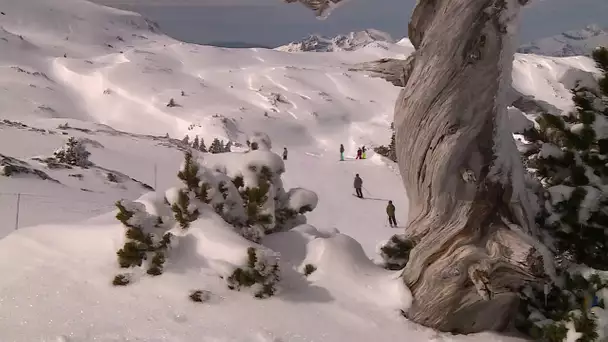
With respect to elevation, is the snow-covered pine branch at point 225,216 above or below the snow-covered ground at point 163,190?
above

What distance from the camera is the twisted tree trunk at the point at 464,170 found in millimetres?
4000

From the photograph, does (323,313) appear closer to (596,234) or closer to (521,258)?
(521,258)

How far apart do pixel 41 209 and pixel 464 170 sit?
8.55 meters

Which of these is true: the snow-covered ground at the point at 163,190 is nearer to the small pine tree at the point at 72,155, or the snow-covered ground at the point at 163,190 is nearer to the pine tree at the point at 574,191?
the pine tree at the point at 574,191

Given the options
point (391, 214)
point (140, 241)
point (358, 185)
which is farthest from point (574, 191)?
point (358, 185)

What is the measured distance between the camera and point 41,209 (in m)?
9.86

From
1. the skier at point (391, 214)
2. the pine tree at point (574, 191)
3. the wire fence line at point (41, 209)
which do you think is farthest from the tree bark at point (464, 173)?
the skier at point (391, 214)

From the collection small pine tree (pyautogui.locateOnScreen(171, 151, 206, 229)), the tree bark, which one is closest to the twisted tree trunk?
the tree bark

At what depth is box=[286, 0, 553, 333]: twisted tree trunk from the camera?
13.1 ft

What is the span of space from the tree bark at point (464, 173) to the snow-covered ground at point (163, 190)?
362mm

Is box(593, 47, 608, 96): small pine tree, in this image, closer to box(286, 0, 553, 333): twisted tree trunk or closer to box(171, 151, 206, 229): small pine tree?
box(286, 0, 553, 333): twisted tree trunk

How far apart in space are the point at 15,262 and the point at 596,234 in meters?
5.90

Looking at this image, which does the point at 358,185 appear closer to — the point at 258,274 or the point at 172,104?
the point at 258,274

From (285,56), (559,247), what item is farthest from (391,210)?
(285,56)
